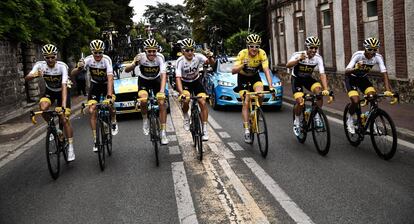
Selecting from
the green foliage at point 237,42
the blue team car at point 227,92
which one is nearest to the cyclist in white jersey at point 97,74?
the blue team car at point 227,92

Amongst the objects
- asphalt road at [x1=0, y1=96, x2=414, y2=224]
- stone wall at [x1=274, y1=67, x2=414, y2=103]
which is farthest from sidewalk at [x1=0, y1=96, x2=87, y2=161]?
stone wall at [x1=274, y1=67, x2=414, y2=103]

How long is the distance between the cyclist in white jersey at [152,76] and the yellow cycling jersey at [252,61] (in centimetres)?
140

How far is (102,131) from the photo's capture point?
8109 millimetres

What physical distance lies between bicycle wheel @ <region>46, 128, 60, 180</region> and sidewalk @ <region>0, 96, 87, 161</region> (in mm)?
2539

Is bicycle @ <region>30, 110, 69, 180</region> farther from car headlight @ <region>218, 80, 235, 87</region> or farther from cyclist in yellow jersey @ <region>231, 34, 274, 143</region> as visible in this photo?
car headlight @ <region>218, 80, 235, 87</region>

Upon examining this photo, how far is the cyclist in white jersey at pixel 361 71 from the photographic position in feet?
26.6

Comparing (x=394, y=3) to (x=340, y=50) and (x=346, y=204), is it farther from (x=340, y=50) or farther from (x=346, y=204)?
(x=346, y=204)

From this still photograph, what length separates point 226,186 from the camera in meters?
6.34

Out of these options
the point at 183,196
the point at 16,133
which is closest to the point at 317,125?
the point at 183,196

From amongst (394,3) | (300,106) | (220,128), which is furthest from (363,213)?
(394,3)

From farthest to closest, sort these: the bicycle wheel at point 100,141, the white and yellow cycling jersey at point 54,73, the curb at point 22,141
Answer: the curb at point 22,141, the white and yellow cycling jersey at point 54,73, the bicycle wheel at point 100,141

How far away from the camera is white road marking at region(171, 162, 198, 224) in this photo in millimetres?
5166

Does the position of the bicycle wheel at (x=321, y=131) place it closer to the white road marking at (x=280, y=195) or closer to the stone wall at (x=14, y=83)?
the white road marking at (x=280, y=195)

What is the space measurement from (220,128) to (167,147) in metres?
2.45
